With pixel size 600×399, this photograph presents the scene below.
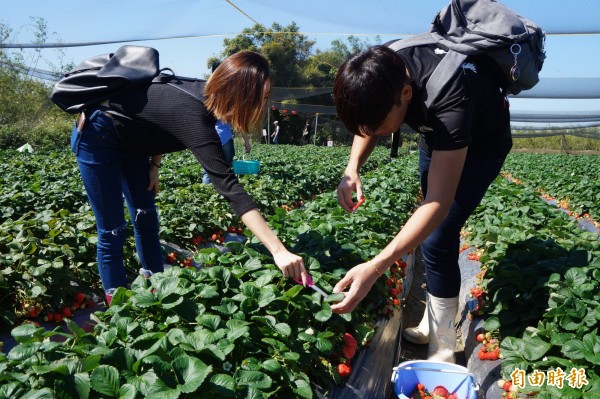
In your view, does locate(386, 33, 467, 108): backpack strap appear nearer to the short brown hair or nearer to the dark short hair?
the dark short hair

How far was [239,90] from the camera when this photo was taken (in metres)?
2.05

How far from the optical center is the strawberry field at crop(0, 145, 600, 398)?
138 cm

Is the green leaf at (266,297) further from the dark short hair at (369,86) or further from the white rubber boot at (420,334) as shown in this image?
the white rubber boot at (420,334)

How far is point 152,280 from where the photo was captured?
6.40ft

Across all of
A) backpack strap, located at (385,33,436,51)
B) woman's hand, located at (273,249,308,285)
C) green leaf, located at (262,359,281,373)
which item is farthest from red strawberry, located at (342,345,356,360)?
backpack strap, located at (385,33,436,51)

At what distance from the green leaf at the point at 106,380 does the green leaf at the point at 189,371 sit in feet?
0.50

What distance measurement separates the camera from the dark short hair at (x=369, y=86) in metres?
1.68

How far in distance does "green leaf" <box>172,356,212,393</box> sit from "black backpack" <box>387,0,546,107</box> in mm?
1186

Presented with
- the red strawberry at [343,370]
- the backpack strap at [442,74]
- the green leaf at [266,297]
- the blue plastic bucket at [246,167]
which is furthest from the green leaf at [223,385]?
the blue plastic bucket at [246,167]

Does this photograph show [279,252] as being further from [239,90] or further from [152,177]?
[152,177]

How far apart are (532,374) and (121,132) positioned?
206 cm

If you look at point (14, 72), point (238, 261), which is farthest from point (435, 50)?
point (14, 72)

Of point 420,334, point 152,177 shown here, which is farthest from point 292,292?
point 420,334

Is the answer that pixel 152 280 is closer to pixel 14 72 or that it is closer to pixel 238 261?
pixel 238 261
